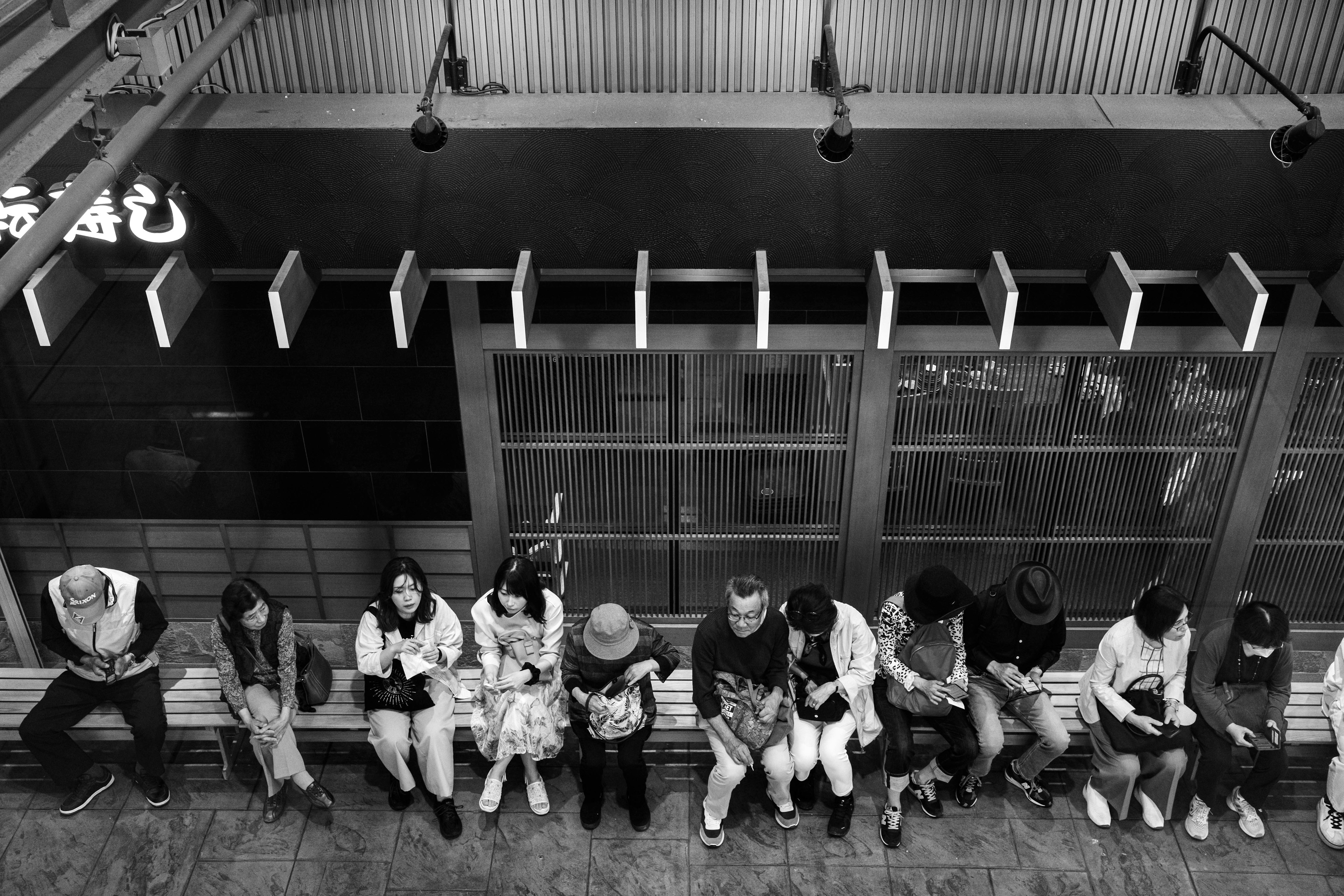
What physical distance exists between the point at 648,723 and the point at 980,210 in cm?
320

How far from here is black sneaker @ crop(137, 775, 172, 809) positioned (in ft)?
20.1

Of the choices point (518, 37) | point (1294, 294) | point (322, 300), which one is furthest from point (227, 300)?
point (1294, 294)

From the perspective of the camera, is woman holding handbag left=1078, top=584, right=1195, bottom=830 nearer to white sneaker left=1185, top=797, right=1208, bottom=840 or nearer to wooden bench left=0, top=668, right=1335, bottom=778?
white sneaker left=1185, top=797, right=1208, bottom=840

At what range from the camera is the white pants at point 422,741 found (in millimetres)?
5871

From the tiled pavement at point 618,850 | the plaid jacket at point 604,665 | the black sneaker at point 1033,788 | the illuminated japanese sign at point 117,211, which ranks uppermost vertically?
the illuminated japanese sign at point 117,211

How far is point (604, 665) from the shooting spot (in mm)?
5676

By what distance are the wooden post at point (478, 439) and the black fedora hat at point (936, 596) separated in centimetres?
267

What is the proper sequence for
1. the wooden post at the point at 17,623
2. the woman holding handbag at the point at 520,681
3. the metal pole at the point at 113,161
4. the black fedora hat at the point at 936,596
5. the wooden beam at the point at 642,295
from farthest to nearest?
1. the wooden post at the point at 17,623
2. the woman holding handbag at the point at 520,681
3. the black fedora hat at the point at 936,596
4. the wooden beam at the point at 642,295
5. the metal pole at the point at 113,161

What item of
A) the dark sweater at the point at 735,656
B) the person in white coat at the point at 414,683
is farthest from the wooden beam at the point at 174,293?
the dark sweater at the point at 735,656

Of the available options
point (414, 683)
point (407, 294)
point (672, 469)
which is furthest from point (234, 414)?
point (672, 469)

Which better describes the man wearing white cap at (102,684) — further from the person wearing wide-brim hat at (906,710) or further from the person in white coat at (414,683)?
the person wearing wide-brim hat at (906,710)

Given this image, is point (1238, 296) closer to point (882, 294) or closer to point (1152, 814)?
point (882, 294)

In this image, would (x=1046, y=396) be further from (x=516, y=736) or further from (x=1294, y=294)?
(x=516, y=736)

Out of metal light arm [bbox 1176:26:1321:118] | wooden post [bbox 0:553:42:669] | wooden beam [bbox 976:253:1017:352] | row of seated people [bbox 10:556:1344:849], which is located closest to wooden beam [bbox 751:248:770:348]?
wooden beam [bbox 976:253:1017:352]
